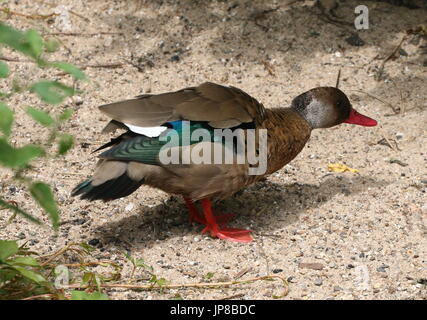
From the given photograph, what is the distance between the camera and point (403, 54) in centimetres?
623

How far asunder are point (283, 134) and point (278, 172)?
62 cm

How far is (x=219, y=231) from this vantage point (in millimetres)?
4430

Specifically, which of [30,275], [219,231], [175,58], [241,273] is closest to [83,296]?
[30,275]

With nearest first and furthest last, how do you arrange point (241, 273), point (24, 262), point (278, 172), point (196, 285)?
point (24, 262)
point (196, 285)
point (241, 273)
point (278, 172)

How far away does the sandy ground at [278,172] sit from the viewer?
13.2ft

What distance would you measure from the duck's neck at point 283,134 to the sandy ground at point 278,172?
360 millimetres

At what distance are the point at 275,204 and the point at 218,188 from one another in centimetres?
66

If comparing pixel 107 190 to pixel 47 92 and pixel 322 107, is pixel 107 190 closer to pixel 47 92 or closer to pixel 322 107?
pixel 47 92

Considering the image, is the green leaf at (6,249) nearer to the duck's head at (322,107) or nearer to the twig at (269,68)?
the duck's head at (322,107)

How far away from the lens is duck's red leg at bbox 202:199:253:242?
438 cm

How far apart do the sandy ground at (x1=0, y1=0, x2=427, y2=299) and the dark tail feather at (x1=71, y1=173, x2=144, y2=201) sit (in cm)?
35

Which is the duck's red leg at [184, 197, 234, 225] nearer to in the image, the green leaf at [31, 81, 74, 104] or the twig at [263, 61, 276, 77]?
the twig at [263, 61, 276, 77]

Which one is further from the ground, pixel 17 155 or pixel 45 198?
pixel 17 155
